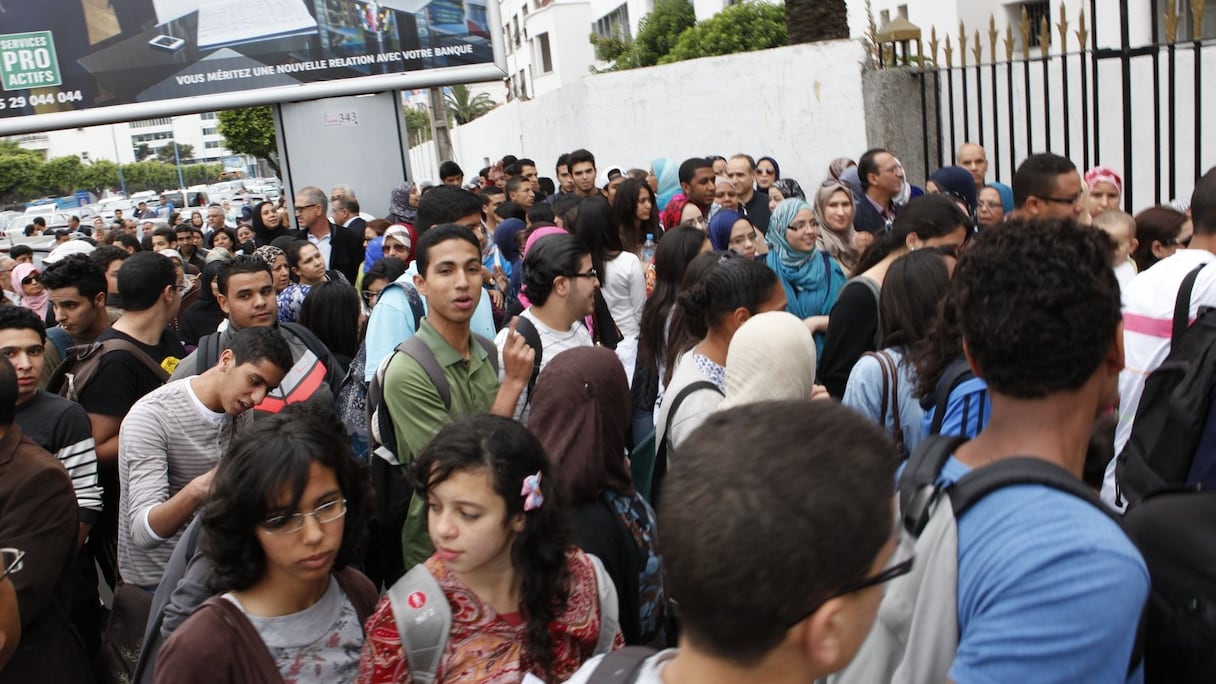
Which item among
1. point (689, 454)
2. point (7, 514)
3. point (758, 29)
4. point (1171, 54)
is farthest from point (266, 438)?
point (758, 29)

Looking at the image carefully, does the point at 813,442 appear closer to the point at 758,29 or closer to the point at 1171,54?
the point at 1171,54

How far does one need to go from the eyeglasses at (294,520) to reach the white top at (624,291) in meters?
3.57

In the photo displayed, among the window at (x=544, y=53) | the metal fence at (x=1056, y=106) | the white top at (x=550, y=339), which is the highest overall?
the window at (x=544, y=53)

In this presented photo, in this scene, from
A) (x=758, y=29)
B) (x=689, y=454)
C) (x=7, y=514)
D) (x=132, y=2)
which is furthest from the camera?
(x=758, y=29)

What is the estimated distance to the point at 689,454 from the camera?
1552 millimetres

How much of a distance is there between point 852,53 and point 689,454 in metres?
9.64

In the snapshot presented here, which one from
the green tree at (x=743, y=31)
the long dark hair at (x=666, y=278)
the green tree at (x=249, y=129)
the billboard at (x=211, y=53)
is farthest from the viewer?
the green tree at (x=249, y=129)

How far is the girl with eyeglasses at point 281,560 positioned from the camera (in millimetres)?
2537

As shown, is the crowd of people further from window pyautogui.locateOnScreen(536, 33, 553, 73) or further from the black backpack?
window pyautogui.locateOnScreen(536, 33, 553, 73)

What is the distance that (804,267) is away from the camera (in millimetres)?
5957

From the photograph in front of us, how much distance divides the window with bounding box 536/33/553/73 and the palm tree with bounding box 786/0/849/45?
3203 cm

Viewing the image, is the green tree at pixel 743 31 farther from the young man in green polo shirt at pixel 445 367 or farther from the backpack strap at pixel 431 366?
the backpack strap at pixel 431 366

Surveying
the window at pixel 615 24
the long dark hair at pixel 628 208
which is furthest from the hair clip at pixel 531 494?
the window at pixel 615 24

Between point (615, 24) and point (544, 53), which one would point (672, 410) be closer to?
point (615, 24)
